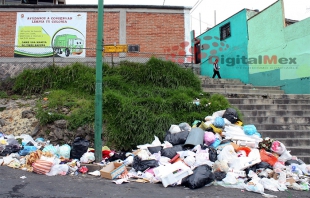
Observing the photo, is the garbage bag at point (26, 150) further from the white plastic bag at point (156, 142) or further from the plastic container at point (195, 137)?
the plastic container at point (195, 137)

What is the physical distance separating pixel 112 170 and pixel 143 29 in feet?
23.2

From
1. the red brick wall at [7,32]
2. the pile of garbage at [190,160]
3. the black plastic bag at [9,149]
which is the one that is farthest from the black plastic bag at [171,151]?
the red brick wall at [7,32]

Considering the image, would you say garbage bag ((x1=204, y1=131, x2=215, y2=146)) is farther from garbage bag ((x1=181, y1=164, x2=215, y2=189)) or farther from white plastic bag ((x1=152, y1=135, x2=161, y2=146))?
garbage bag ((x1=181, y1=164, x2=215, y2=189))

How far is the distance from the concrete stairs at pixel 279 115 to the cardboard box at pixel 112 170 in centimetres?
418

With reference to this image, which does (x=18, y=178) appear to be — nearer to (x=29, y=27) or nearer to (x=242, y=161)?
(x=242, y=161)

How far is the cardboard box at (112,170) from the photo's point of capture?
14.7 feet

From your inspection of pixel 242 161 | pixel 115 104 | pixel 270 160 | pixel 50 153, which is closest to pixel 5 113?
pixel 50 153

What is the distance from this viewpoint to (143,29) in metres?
10.1

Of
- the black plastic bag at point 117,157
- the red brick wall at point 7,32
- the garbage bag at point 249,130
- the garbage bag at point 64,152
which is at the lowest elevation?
the black plastic bag at point 117,157

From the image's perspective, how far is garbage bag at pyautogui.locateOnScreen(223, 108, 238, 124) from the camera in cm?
648

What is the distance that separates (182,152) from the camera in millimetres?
5215

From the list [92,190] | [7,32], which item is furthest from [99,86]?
[7,32]

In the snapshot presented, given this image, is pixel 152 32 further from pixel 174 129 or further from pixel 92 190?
pixel 92 190

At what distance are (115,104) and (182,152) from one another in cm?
237
